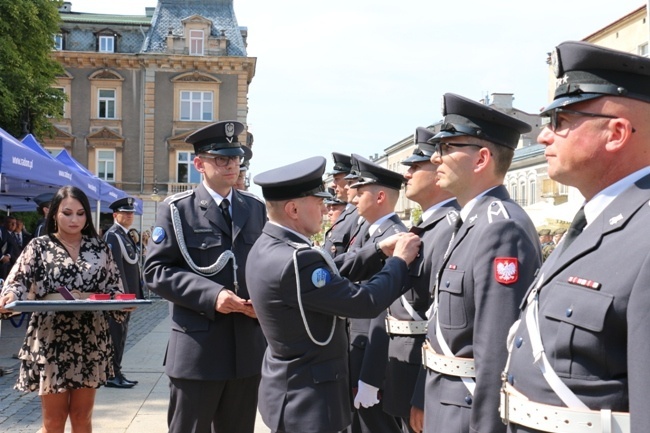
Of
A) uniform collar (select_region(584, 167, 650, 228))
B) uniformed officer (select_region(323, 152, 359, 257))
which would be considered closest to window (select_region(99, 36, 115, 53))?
uniformed officer (select_region(323, 152, 359, 257))

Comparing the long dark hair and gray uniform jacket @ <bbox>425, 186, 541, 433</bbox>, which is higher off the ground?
the long dark hair

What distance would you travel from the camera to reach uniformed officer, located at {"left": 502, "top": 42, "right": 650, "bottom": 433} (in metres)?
2.16

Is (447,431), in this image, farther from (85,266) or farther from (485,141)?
(85,266)

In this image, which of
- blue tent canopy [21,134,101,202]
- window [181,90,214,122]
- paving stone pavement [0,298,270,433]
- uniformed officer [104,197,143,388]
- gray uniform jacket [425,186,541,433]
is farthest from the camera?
window [181,90,214,122]

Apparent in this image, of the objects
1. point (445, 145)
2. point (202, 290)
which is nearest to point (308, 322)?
point (202, 290)

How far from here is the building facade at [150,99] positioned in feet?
144

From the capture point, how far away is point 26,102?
23.3m

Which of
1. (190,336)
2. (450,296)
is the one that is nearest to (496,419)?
(450,296)

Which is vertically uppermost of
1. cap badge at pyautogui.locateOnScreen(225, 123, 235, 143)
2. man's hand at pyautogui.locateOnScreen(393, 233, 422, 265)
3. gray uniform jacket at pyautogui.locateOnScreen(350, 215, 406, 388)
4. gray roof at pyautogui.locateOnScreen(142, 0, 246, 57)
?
gray roof at pyautogui.locateOnScreen(142, 0, 246, 57)

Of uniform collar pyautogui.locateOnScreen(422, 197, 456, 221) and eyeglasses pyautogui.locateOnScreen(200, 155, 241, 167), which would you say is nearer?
uniform collar pyautogui.locateOnScreen(422, 197, 456, 221)

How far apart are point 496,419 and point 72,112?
4489cm

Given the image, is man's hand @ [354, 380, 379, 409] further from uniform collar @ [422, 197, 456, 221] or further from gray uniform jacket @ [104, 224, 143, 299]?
gray uniform jacket @ [104, 224, 143, 299]

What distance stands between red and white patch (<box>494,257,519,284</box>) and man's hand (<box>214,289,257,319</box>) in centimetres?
169

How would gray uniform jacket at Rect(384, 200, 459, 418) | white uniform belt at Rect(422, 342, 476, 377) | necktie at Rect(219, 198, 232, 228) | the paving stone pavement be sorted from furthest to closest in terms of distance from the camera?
the paving stone pavement < necktie at Rect(219, 198, 232, 228) < gray uniform jacket at Rect(384, 200, 459, 418) < white uniform belt at Rect(422, 342, 476, 377)
